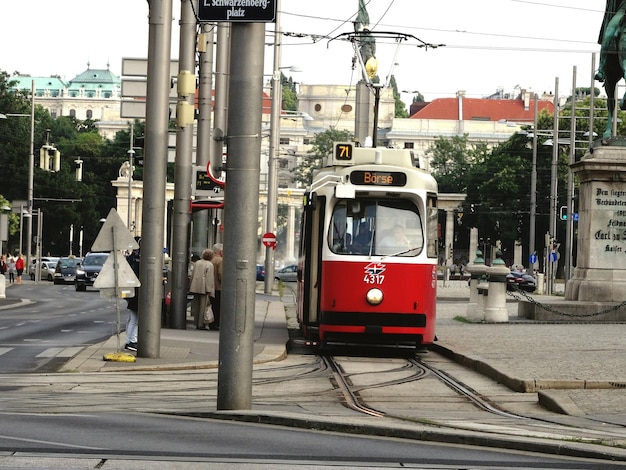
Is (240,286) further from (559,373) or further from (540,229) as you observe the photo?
(540,229)

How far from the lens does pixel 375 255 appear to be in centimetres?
2369

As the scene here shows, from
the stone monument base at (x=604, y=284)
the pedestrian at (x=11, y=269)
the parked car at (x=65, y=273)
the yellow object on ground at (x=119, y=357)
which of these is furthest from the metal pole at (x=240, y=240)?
the pedestrian at (x=11, y=269)

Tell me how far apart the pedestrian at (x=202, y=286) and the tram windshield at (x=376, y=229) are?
603 cm

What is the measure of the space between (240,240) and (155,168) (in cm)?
794

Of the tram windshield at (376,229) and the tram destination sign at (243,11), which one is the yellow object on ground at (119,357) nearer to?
the tram windshield at (376,229)

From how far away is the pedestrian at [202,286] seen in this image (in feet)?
96.5

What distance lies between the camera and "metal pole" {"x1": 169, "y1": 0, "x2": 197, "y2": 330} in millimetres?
28844

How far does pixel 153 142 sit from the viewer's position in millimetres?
21188

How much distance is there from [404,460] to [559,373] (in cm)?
906

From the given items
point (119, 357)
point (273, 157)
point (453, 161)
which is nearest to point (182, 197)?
point (119, 357)

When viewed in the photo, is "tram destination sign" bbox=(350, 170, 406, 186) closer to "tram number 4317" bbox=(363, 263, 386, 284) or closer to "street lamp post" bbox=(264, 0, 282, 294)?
"tram number 4317" bbox=(363, 263, 386, 284)

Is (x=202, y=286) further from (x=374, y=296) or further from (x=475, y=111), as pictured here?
(x=475, y=111)

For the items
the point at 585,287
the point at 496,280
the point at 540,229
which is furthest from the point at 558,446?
the point at 540,229

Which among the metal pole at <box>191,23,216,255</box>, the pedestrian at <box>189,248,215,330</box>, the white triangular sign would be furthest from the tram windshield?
the metal pole at <box>191,23,216,255</box>
